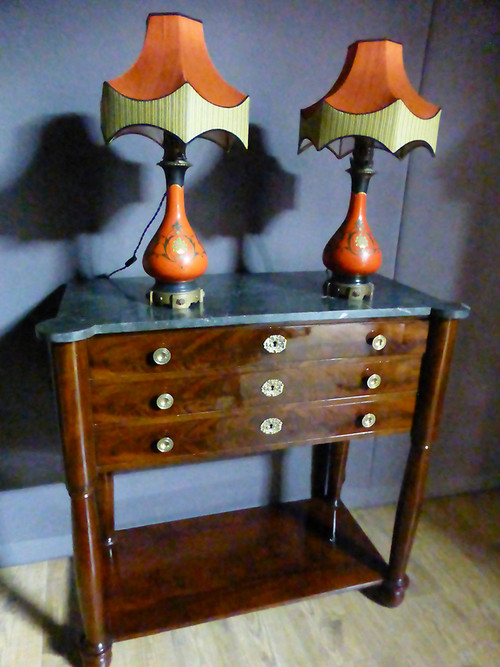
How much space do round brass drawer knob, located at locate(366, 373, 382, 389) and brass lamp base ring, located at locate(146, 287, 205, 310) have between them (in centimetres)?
44

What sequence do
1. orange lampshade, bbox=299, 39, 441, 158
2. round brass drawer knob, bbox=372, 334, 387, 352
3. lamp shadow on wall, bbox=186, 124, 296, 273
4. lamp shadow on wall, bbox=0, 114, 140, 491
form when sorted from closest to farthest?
orange lampshade, bbox=299, 39, 441, 158, round brass drawer knob, bbox=372, 334, 387, 352, lamp shadow on wall, bbox=0, 114, 140, 491, lamp shadow on wall, bbox=186, 124, 296, 273

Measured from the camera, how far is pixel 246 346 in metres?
1.01

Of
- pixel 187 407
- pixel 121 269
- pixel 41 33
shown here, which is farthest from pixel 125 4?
pixel 187 407

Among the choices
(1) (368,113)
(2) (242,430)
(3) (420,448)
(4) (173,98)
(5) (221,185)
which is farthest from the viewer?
(5) (221,185)

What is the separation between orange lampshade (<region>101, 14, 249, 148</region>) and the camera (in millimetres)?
872

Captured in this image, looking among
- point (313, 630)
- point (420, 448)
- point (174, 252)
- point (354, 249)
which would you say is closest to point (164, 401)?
point (174, 252)

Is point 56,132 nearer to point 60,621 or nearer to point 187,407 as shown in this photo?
point 187,407

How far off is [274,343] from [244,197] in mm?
522

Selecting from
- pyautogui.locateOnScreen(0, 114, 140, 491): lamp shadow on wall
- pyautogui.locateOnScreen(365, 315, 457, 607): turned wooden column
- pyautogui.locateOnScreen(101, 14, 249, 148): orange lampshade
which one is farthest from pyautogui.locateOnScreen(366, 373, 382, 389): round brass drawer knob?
pyautogui.locateOnScreen(0, 114, 140, 491): lamp shadow on wall

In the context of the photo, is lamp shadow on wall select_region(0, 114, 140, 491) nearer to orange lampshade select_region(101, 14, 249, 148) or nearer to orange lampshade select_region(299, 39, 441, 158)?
orange lampshade select_region(101, 14, 249, 148)

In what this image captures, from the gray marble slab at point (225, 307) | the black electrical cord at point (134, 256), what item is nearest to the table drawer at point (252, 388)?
the gray marble slab at point (225, 307)

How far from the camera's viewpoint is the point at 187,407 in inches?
40.1

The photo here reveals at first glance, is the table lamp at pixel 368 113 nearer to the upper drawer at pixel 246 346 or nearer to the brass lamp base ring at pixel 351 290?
the brass lamp base ring at pixel 351 290

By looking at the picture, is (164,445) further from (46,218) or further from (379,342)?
(46,218)
